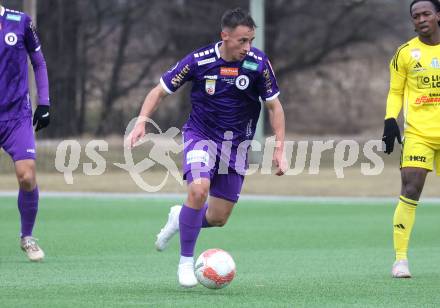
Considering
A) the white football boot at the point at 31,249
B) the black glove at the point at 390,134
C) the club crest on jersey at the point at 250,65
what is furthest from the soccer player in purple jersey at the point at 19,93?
the black glove at the point at 390,134

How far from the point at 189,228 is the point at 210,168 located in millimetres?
486

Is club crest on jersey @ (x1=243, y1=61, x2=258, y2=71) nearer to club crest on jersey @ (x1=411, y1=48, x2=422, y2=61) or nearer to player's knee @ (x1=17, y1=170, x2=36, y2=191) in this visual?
club crest on jersey @ (x1=411, y1=48, x2=422, y2=61)

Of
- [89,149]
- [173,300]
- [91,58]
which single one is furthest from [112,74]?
[173,300]

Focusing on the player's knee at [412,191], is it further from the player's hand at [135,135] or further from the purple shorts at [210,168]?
the player's hand at [135,135]

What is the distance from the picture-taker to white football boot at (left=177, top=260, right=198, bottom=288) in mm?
7879

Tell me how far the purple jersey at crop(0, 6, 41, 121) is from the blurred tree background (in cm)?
2333

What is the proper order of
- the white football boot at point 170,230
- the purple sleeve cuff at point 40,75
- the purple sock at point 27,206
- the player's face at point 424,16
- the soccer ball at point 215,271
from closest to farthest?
the soccer ball at point 215,271 < the player's face at point 424,16 < the white football boot at point 170,230 < the purple sleeve cuff at point 40,75 < the purple sock at point 27,206

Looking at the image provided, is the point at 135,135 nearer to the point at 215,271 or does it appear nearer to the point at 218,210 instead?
the point at 215,271

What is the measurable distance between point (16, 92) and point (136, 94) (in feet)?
93.3

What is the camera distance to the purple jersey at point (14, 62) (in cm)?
941

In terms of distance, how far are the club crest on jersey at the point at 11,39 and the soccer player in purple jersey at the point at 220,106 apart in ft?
5.61

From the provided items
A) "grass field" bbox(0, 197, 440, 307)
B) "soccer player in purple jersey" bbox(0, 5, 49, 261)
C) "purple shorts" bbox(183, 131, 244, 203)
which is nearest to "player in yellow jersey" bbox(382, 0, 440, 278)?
"grass field" bbox(0, 197, 440, 307)

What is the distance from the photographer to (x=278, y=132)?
833 cm

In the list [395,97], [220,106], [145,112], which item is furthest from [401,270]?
[145,112]
